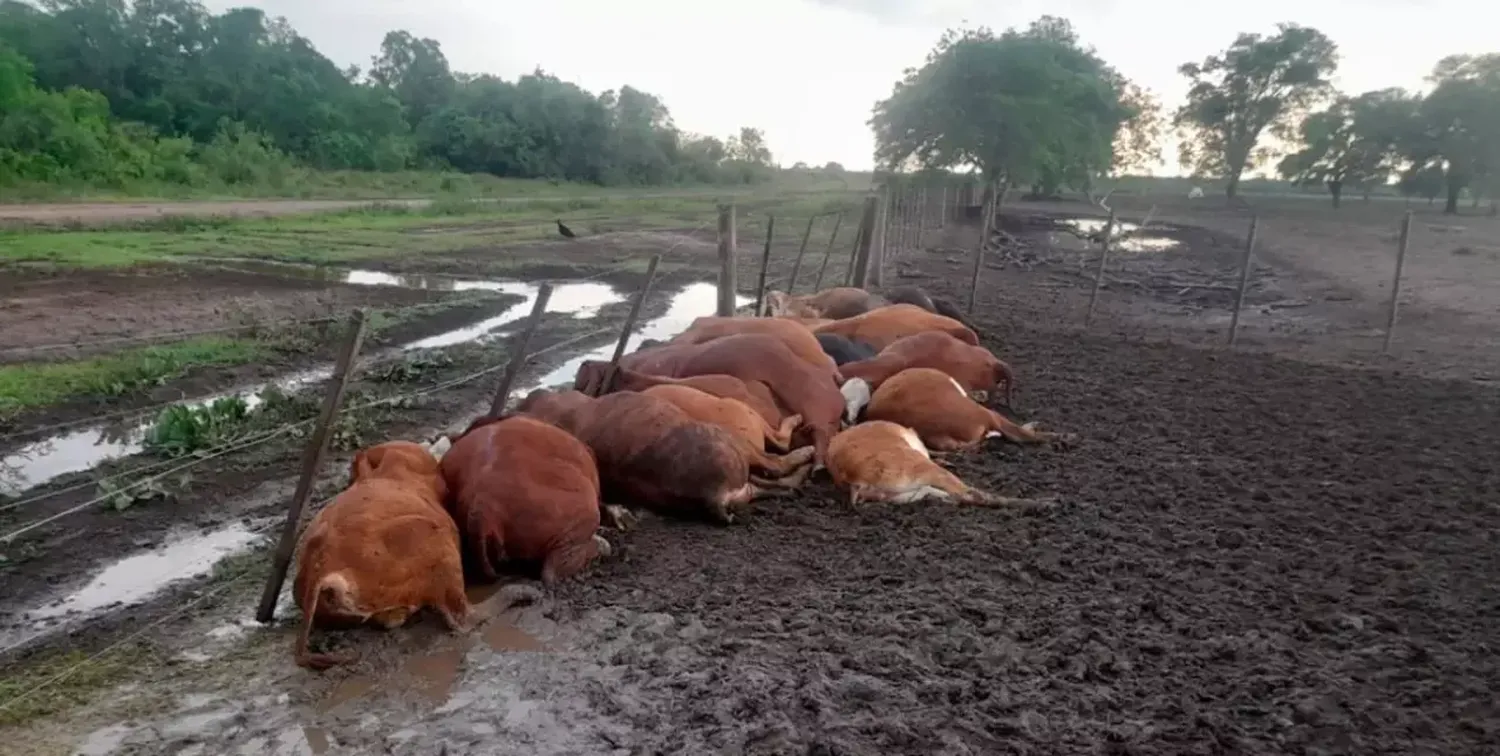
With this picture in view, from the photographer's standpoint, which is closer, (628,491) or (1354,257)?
(628,491)

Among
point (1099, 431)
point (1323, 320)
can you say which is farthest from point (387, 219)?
point (1099, 431)

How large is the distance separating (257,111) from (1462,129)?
4556 cm

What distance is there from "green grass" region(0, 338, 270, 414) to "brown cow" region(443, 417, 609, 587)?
4509 millimetres

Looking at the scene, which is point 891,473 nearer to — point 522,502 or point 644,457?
point 644,457

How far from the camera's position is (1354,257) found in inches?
970

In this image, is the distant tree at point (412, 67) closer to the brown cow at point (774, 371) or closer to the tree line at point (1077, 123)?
the tree line at point (1077, 123)

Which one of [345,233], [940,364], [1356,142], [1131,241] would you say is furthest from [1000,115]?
[940,364]

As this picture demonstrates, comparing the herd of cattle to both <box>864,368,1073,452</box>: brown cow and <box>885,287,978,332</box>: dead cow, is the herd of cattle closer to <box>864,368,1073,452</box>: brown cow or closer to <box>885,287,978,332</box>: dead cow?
<box>864,368,1073,452</box>: brown cow

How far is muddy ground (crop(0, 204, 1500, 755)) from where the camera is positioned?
3281 millimetres

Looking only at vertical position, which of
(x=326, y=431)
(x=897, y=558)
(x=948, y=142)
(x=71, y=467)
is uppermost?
(x=948, y=142)

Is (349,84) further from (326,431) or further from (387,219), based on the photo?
(326,431)

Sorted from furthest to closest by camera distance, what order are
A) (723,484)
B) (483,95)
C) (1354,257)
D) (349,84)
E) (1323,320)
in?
(483,95), (349,84), (1354,257), (1323,320), (723,484)

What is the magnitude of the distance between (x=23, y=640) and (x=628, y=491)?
252cm

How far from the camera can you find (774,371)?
6.44 metres
